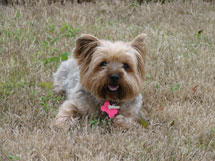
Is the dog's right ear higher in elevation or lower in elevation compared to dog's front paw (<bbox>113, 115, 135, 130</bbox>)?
higher

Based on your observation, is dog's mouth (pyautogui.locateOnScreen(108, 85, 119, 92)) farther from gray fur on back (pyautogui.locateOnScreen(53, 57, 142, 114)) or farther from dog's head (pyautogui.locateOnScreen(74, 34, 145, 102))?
gray fur on back (pyautogui.locateOnScreen(53, 57, 142, 114))

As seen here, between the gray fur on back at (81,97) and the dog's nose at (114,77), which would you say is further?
the gray fur on back at (81,97)

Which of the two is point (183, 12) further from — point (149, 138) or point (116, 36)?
point (149, 138)

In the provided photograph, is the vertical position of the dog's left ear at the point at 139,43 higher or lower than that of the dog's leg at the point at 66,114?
higher

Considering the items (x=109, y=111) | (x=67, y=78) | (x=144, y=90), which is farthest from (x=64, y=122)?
(x=144, y=90)

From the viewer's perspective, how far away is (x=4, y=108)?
487 cm

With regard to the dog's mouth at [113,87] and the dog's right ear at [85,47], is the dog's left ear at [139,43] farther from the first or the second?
the dog's mouth at [113,87]

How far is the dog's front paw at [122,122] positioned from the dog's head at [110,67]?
0.85ft

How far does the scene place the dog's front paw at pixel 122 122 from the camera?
15.0 ft

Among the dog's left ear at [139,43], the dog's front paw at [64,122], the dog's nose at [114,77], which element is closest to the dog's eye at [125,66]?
the dog's nose at [114,77]

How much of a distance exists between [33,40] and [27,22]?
121 cm

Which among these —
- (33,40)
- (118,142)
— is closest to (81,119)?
(118,142)

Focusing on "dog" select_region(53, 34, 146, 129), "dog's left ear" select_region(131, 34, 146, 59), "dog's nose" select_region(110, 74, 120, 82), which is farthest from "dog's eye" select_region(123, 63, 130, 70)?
"dog's left ear" select_region(131, 34, 146, 59)

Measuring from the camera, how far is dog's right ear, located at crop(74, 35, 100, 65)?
4562mm
